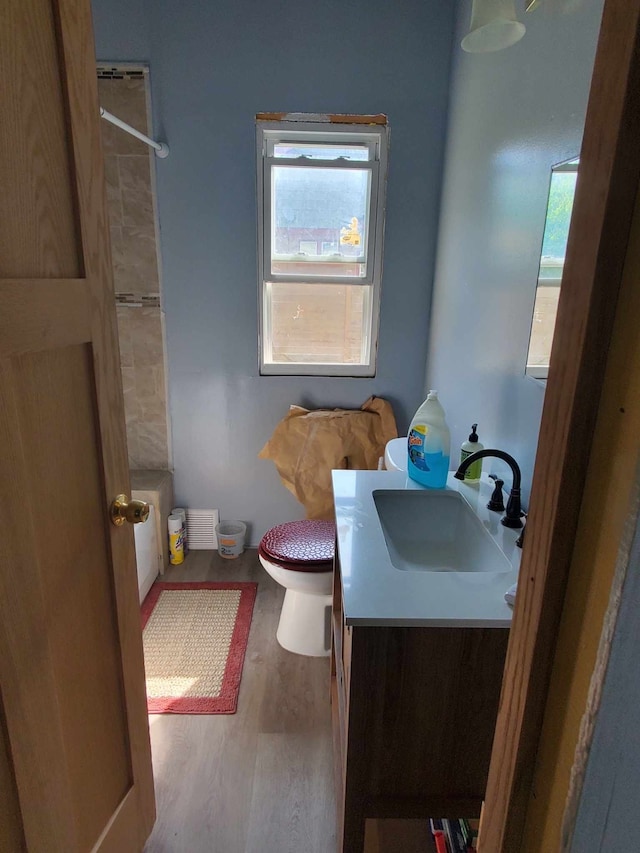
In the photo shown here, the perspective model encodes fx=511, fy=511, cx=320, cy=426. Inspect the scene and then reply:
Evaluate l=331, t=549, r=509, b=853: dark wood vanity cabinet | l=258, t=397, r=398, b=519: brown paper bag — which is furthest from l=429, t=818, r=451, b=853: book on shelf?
l=258, t=397, r=398, b=519: brown paper bag

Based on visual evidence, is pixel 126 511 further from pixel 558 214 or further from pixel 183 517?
pixel 183 517

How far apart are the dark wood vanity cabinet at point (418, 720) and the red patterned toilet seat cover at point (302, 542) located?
79 cm

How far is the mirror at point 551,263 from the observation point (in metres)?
1.18

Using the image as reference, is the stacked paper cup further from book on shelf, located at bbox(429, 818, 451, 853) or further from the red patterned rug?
book on shelf, located at bbox(429, 818, 451, 853)

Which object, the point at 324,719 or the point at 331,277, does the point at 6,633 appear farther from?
the point at 331,277

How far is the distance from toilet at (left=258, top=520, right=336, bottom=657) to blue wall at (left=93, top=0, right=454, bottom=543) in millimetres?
711

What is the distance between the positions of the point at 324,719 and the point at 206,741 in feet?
1.27

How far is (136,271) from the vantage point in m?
2.38

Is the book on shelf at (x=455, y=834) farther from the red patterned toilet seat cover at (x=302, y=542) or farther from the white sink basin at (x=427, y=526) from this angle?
the red patterned toilet seat cover at (x=302, y=542)

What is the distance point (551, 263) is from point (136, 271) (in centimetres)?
184

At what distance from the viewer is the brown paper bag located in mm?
2418

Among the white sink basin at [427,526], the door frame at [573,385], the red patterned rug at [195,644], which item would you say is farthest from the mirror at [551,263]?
the red patterned rug at [195,644]

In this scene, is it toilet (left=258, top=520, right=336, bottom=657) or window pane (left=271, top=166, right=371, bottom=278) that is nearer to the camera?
toilet (left=258, top=520, right=336, bottom=657)

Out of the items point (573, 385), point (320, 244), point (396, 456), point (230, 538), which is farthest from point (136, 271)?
point (573, 385)
